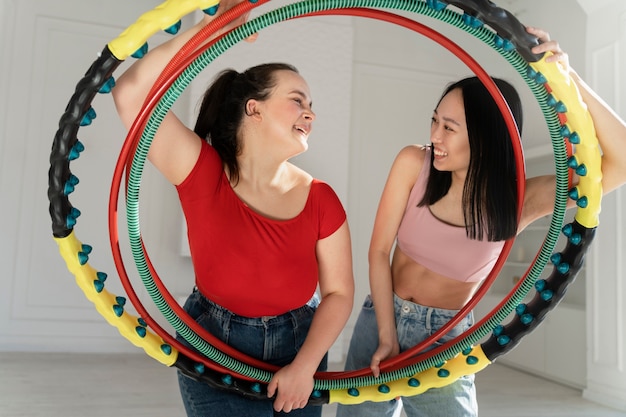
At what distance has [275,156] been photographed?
1.83 m

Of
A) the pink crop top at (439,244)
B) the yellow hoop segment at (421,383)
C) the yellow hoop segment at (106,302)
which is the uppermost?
the pink crop top at (439,244)

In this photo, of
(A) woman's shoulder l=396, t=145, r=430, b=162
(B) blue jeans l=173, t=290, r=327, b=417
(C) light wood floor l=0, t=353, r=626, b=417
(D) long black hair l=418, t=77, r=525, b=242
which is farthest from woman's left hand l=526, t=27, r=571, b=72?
(C) light wood floor l=0, t=353, r=626, b=417

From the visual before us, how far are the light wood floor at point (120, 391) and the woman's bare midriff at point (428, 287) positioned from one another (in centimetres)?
239

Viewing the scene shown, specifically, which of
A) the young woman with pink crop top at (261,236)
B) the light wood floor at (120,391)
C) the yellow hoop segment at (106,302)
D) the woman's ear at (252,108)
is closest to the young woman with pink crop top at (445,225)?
the young woman with pink crop top at (261,236)

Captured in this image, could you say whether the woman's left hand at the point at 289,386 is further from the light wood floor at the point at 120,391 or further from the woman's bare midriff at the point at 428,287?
the light wood floor at the point at 120,391

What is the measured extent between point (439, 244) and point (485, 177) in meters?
0.26

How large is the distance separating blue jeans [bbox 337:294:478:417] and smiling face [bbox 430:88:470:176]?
0.45 meters

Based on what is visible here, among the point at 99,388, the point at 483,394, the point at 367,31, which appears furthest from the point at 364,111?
the point at 99,388

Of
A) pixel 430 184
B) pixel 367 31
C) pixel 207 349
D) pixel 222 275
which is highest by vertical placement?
pixel 367 31

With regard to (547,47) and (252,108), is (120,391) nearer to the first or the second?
(252,108)

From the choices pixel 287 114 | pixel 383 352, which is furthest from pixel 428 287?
pixel 287 114

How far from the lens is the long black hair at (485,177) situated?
1.93 m

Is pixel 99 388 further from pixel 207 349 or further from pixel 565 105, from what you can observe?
pixel 565 105

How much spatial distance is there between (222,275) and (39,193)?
5.09 m
